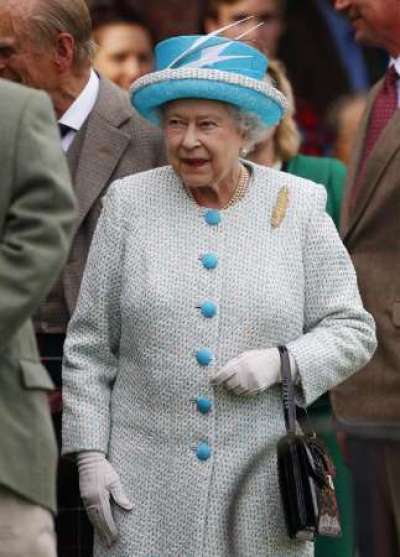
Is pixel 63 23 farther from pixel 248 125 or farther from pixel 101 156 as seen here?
pixel 248 125

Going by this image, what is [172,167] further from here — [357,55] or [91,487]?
[357,55]

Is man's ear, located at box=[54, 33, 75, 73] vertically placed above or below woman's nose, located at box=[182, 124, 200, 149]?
above

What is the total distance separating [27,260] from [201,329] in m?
1.04

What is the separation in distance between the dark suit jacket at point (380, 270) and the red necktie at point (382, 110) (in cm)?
26

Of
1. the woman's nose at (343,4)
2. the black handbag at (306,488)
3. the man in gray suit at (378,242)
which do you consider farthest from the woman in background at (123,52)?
the black handbag at (306,488)

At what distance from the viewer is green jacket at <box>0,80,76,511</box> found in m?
5.88

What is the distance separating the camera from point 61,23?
7.56 m

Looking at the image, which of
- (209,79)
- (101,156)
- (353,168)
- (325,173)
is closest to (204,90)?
(209,79)

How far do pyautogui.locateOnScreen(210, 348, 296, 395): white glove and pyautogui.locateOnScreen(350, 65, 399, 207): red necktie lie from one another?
159cm

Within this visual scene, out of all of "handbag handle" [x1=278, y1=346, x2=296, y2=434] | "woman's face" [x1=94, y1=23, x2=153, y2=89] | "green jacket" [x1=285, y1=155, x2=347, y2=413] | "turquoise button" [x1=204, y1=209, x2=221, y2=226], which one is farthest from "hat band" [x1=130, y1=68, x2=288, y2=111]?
"woman's face" [x1=94, y1=23, x2=153, y2=89]

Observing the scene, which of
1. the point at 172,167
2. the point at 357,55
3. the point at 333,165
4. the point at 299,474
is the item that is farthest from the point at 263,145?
the point at 357,55

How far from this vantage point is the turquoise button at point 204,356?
677 cm

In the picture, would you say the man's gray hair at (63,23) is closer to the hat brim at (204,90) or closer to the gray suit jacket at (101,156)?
the gray suit jacket at (101,156)

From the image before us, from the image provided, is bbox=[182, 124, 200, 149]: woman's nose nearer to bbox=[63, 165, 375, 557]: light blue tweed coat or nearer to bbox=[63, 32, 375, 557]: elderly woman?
bbox=[63, 32, 375, 557]: elderly woman
